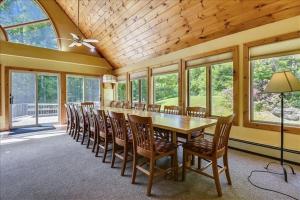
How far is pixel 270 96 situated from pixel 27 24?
25.2ft

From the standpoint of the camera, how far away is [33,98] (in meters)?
6.38

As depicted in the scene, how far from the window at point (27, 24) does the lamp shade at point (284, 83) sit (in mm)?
7096

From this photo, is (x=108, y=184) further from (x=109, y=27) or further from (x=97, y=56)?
(x=97, y=56)

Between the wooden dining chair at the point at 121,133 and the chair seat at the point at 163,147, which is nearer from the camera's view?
the chair seat at the point at 163,147

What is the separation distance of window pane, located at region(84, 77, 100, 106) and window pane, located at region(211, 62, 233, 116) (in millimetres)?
5505

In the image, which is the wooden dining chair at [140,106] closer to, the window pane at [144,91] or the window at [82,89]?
the window pane at [144,91]

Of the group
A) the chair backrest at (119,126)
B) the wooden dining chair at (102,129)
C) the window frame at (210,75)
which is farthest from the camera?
the window frame at (210,75)

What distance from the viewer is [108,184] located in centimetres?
232

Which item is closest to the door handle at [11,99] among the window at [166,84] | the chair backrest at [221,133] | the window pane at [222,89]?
the window at [166,84]

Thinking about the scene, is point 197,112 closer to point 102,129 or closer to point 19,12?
point 102,129

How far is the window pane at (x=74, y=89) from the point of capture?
720cm

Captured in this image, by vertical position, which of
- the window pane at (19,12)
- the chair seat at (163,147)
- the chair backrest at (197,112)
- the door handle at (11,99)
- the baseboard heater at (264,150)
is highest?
the window pane at (19,12)

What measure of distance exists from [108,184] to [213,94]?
125 inches

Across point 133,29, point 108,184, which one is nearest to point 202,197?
point 108,184
